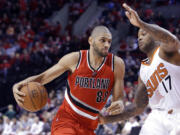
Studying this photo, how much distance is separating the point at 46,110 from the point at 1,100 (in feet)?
6.45

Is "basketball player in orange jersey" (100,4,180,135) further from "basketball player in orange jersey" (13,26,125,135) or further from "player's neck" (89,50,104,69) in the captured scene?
"player's neck" (89,50,104,69)

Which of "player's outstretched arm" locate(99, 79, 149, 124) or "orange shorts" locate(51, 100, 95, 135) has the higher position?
"player's outstretched arm" locate(99, 79, 149, 124)

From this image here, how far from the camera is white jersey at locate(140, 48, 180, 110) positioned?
3.08m

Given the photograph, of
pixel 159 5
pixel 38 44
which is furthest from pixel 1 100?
pixel 159 5

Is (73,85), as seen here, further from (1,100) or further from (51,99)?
(1,100)

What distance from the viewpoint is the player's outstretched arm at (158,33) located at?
9.27 ft

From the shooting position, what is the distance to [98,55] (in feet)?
13.0

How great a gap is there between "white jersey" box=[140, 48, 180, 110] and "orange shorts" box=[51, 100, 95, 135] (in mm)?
1006

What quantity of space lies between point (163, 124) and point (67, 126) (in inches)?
49.7

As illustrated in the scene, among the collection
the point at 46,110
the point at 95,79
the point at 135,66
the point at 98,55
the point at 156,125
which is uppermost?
the point at 98,55

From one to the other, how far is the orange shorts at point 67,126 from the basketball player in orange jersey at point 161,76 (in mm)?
920

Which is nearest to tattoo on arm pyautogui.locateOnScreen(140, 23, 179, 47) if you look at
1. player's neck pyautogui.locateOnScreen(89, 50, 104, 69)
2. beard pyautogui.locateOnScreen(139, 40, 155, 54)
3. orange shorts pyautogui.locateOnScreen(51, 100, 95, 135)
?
beard pyautogui.locateOnScreen(139, 40, 155, 54)

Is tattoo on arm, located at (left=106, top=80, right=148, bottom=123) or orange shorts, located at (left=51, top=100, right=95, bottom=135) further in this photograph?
orange shorts, located at (left=51, top=100, right=95, bottom=135)

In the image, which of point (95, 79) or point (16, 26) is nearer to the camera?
point (95, 79)
